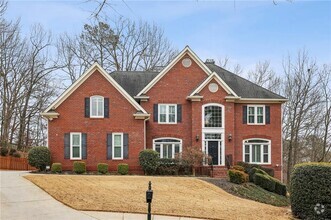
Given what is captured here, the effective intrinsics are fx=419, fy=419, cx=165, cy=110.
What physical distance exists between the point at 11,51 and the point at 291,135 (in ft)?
91.4

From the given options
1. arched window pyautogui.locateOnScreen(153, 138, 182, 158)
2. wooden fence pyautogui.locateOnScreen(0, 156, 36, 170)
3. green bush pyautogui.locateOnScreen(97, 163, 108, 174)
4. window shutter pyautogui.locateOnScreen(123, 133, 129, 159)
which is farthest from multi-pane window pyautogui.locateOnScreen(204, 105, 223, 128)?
wooden fence pyautogui.locateOnScreen(0, 156, 36, 170)

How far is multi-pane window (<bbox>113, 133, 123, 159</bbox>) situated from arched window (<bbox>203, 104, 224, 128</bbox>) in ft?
20.9

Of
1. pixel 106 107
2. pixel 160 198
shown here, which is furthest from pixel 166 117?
pixel 160 198

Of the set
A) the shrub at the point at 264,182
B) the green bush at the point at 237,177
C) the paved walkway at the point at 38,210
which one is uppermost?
the paved walkway at the point at 38,210

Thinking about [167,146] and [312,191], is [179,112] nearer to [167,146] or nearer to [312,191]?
[167,146]

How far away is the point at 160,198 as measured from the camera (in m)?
15.9

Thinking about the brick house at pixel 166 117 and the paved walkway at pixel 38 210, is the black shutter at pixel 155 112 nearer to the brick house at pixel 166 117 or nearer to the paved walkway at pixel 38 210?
the brick house at pixel 166 117

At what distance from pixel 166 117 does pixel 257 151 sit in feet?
24.1

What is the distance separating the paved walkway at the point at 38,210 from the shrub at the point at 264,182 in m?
13.3

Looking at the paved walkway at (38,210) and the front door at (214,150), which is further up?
the front door at (214,150)

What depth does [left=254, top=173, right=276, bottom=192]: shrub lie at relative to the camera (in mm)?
24469

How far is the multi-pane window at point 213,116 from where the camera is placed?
99.5 ft

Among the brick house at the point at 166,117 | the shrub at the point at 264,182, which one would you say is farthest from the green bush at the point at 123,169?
the shrub at the point at 264,182

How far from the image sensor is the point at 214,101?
3016 cm
